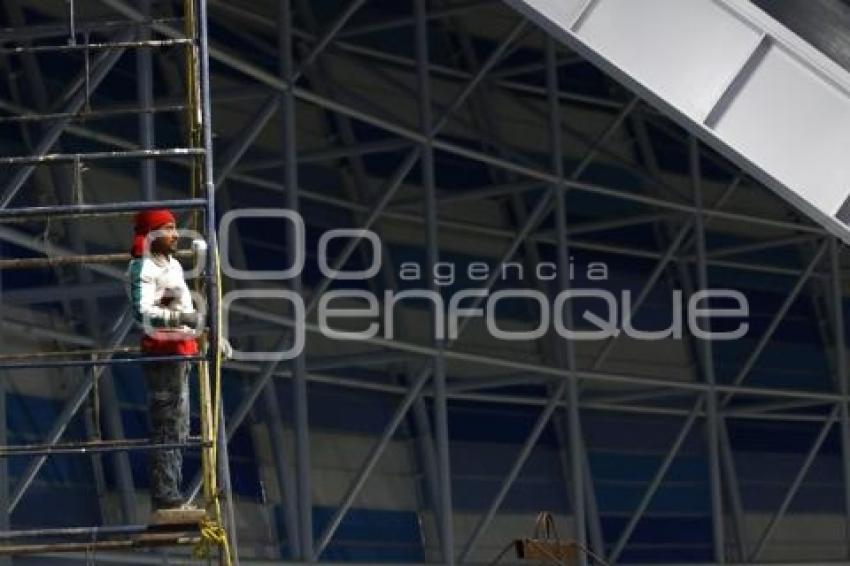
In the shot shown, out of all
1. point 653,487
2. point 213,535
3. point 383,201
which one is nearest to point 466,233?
point 383,201

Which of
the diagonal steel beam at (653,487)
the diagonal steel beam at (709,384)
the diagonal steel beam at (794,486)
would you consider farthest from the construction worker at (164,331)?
the diagonal steel beam at (794,486)

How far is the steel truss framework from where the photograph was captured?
25234 millimetres

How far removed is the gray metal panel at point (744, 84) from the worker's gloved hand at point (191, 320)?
349cm

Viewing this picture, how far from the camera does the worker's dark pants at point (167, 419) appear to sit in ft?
36.6

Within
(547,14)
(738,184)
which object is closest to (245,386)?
(738,184)

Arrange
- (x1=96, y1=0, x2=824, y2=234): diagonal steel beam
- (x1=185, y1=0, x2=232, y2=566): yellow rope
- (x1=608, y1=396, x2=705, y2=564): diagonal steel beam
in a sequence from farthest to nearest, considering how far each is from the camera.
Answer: (x1=608, y1=396, x2=705, y2=564): diagonal steel beam → (x1=96, y1=0, x2=824, y2=234): diagonal steel beam → (x1=185, y1=0, x2=232, y2=566): yellow rope

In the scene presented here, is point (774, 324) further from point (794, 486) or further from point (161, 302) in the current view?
point (161, 302)

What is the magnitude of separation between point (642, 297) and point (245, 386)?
671cm

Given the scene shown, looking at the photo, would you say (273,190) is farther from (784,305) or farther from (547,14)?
(547,14)

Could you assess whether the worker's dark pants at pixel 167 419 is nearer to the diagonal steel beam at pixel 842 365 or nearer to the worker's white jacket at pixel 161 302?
the worker's white jacket at pixel 161 302

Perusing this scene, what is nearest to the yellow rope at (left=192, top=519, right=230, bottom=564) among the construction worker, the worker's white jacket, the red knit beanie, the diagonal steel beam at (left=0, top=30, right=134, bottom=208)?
the construction worker

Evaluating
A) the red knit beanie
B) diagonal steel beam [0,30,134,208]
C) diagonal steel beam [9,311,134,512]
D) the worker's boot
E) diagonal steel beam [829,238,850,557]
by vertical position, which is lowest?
the worker's boot

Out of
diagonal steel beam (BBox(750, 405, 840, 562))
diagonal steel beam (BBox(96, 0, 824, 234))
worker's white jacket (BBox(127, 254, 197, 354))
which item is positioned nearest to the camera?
worker's white jacket (BBox(127, 254, 197, 354))

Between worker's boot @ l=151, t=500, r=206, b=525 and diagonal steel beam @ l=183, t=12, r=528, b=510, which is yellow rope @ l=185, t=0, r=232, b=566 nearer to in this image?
worker's boot @ l=151, t=500, r=206, b=525
